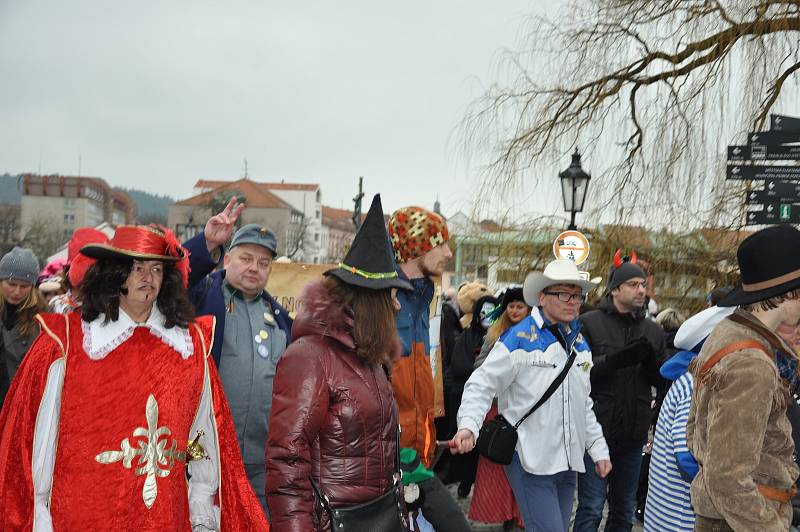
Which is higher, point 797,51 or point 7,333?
point 797,51

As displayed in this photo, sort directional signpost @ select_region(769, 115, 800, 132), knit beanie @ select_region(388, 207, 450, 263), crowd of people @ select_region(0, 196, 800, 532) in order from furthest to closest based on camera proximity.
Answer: directional signpost @ select_region(769, 115, 800, 132), knit beanie @ select_region(388, 207, 450, 263), crowd of people @ select_region(0, 196, 800, 532)

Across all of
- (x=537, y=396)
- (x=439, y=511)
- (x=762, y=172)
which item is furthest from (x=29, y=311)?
(x=762, y=172)

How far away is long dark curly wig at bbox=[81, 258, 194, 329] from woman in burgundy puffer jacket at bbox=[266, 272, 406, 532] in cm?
53

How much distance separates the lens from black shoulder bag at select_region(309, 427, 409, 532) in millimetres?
2689

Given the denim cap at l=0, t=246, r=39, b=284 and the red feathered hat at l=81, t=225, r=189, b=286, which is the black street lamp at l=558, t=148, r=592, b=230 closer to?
the denim cap at l=0, t=246, r=39, b=284

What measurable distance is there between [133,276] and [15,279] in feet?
10.1

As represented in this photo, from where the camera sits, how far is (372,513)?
2779 millimetres

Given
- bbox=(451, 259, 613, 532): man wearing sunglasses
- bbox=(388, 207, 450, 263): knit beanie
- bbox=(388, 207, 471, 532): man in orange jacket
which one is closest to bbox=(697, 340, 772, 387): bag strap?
bbox=(388, 207, 471, 532): man in orange jacket

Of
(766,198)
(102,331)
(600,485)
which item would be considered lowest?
(600,485)

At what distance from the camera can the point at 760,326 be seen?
8.97 ft

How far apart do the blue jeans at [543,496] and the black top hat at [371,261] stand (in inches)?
83.3

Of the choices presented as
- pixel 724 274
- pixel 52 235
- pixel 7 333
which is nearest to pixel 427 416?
pixel 7 333

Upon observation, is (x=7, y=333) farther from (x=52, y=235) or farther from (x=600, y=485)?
(x=52, y=235)

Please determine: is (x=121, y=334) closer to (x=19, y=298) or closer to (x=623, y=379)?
(x=19, y=298)
